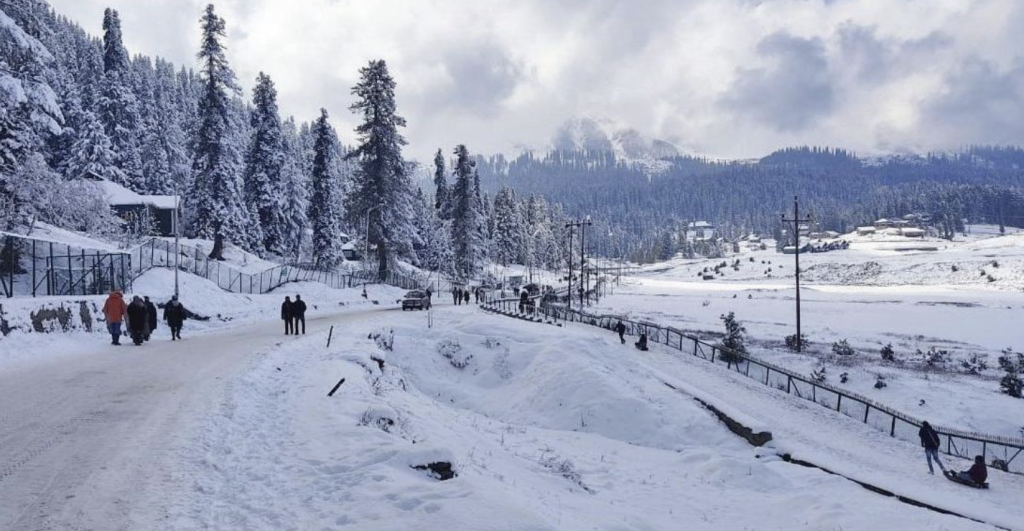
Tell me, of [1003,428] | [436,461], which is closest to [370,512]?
[436,461]

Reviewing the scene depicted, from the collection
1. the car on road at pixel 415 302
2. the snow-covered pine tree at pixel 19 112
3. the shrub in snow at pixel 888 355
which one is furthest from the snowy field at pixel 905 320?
the snow-covered pine tree at pixel 19 112

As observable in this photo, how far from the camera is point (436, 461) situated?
8.82m

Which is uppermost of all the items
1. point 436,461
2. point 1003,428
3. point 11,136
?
point 11,136

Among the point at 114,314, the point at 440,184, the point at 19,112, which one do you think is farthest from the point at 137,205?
the point at 440,184

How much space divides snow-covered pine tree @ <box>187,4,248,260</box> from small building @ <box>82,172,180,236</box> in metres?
8.79

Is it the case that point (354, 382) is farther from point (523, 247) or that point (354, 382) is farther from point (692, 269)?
point (692, 269)

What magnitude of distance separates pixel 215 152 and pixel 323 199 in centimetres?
1432

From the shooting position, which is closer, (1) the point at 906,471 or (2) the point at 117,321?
(1) the point at 906,471

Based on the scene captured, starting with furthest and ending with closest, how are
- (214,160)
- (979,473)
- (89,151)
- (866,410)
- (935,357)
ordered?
(89,151)
(214,160)
(935,357)
(866,410)
(979,473)

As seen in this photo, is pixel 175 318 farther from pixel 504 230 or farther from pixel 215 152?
pixel 504 230

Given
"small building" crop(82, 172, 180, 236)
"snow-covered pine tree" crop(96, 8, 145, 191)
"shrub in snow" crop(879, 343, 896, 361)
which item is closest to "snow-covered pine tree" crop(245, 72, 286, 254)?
"small building" crop(82, 172, 180, 236)

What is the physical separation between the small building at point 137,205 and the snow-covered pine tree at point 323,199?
12.3 meters

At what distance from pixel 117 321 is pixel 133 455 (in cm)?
1426

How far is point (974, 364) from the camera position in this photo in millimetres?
35000
